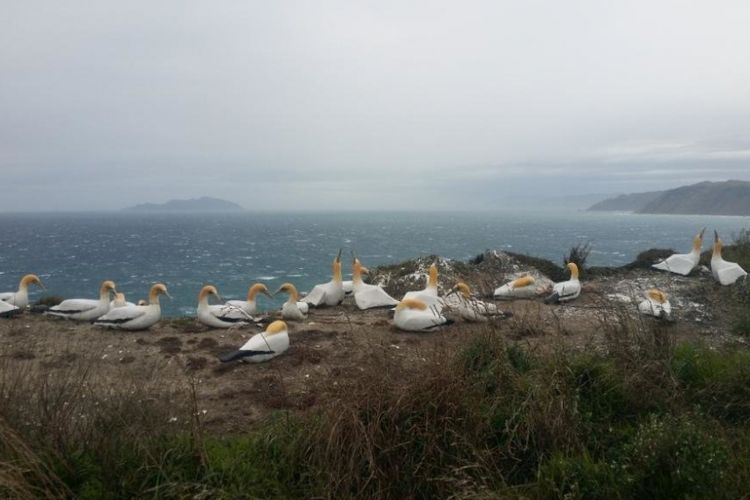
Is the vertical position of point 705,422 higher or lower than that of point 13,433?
lower

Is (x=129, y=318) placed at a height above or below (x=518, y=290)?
above

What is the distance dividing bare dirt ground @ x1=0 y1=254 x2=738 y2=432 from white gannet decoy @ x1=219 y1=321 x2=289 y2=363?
13 centimetres

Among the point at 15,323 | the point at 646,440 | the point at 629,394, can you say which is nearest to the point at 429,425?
the point at 646,440

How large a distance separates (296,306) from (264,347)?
276 centimetres

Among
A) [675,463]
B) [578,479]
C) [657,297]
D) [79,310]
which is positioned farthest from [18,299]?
[657,297]

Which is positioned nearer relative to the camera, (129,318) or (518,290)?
(129,318)

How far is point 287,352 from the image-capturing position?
772 centimetres

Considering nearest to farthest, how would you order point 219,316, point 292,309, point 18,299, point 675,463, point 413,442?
point 675,463
point 413,442
point 219,316
point 292,309
point 18,299

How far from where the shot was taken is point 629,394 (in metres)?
5.22

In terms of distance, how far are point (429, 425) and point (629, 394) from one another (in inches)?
89.3

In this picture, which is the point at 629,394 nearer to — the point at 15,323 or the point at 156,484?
the point at 156,484

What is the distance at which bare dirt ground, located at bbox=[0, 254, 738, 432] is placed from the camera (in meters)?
5.64

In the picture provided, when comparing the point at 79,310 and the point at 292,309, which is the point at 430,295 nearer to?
the point at 292,309

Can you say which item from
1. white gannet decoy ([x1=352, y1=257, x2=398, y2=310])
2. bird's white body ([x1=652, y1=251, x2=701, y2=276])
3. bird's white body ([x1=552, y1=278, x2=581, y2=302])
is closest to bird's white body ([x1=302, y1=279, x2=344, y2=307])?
white gannet decoy ([x1=352, y1=257, x2=398, y2=310])
